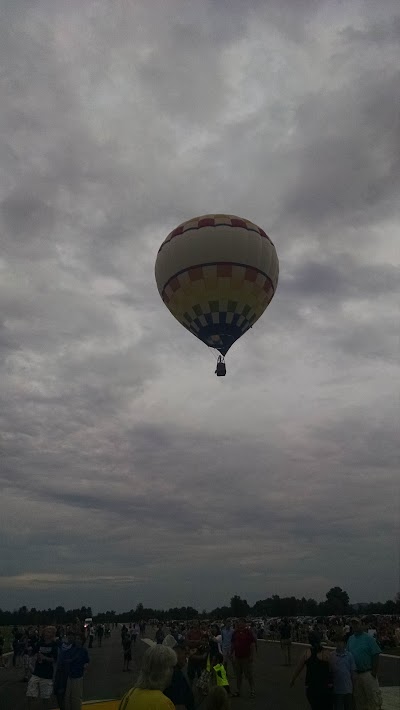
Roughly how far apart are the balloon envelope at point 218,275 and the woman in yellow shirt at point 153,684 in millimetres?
20904

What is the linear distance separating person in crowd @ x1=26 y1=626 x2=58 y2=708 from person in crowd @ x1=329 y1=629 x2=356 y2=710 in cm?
476

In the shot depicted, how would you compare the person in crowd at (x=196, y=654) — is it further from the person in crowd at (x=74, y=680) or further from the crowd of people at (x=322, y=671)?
the person in crowd at (x=74, y=680)

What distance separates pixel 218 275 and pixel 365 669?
17.4m

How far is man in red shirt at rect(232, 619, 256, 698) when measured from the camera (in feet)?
Result: 40.5

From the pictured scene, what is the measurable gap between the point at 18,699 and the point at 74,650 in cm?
501

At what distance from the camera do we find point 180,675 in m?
5.54

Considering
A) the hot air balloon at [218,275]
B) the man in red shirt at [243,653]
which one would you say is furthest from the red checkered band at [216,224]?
the man in red shirt at [243,653]

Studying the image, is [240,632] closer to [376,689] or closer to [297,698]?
[297,698]

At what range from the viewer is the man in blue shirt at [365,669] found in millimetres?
8531

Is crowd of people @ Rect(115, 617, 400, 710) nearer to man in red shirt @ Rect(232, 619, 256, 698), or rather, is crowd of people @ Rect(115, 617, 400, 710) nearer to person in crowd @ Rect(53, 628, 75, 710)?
man in red shirt @ Rect(232, 619, 256, 698)

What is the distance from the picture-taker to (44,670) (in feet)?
33.4

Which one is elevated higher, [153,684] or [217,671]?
[153,684]

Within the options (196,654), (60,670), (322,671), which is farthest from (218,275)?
(322,671)

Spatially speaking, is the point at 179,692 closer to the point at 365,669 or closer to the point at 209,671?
the point at 365,669
